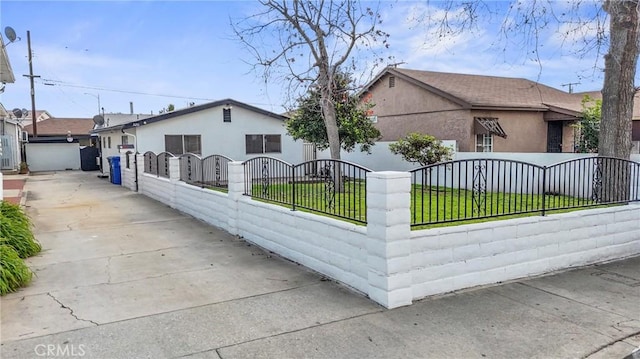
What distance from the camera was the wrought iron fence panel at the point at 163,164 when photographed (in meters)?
12.7

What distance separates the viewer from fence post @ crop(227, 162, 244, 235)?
317 inches

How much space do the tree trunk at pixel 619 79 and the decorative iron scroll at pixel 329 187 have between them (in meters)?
5.18

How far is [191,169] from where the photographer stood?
35.2 feet

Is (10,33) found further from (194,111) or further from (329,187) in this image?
(329,187)

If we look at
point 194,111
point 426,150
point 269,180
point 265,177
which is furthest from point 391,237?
point 194,111

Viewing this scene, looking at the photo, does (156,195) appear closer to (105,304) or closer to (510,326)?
(105,304)

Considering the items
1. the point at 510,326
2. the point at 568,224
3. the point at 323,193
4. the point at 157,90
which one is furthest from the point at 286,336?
the point at 157,90

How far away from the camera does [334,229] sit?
5.38m

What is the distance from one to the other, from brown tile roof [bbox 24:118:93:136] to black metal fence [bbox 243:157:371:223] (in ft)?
119

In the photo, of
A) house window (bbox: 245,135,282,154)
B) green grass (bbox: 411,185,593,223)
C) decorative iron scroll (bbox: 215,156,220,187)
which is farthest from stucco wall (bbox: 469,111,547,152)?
decorative iron scroll (bbox: 215,156,220,187)

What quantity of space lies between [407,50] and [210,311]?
29.9 ft

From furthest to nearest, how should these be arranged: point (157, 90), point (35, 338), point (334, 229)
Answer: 1. point (157, 90)
2. point (334, 229)
3. point (35, 338)

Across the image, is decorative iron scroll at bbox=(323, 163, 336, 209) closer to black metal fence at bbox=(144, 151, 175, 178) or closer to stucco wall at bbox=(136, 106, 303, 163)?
black metal fence at bbox=(144, 151, 175, 178)

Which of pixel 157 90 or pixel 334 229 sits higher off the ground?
pixel 157 90
